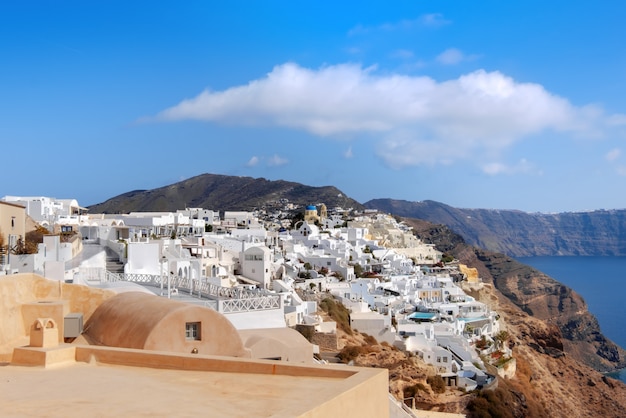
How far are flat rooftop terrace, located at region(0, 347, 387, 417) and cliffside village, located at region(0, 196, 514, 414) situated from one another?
5.66 feet

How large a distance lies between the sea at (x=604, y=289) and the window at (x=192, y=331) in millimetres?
60896

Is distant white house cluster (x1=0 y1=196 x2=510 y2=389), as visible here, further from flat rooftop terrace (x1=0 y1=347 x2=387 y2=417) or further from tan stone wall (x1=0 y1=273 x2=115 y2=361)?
flat rooftop terrace (x1=0 y1=347 x2=387 y2=417)

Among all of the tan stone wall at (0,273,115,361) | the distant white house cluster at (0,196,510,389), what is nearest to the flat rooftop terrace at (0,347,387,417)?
the tan stone wall at (0,273,115,361)

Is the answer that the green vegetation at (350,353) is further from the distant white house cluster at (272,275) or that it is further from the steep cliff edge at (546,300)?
the steep cliff edge at (546,300)

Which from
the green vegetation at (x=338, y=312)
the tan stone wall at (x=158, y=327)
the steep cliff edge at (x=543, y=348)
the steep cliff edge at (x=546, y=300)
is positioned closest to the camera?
the tan stone wall at (x=158, y=327)

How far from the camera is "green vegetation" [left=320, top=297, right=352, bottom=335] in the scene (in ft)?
84.3

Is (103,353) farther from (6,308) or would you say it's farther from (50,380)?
(6,308)

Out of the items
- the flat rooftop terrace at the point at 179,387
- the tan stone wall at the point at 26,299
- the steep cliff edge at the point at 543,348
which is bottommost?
the steep cliff edge at the point at 543,348

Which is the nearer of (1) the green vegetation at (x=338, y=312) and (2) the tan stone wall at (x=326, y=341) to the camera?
(2) the tan stone wall at (x=326, y=341)

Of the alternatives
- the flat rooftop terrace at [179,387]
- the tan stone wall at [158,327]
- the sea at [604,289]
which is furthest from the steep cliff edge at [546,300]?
the flat rooftop terrace at [179,387]

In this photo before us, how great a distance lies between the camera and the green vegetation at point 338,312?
84.3 feet

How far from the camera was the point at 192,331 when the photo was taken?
735 cm

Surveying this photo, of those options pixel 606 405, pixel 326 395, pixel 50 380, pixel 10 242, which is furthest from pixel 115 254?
pixel 606 405

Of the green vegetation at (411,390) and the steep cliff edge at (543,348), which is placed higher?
the green vegetation at (411,390)
